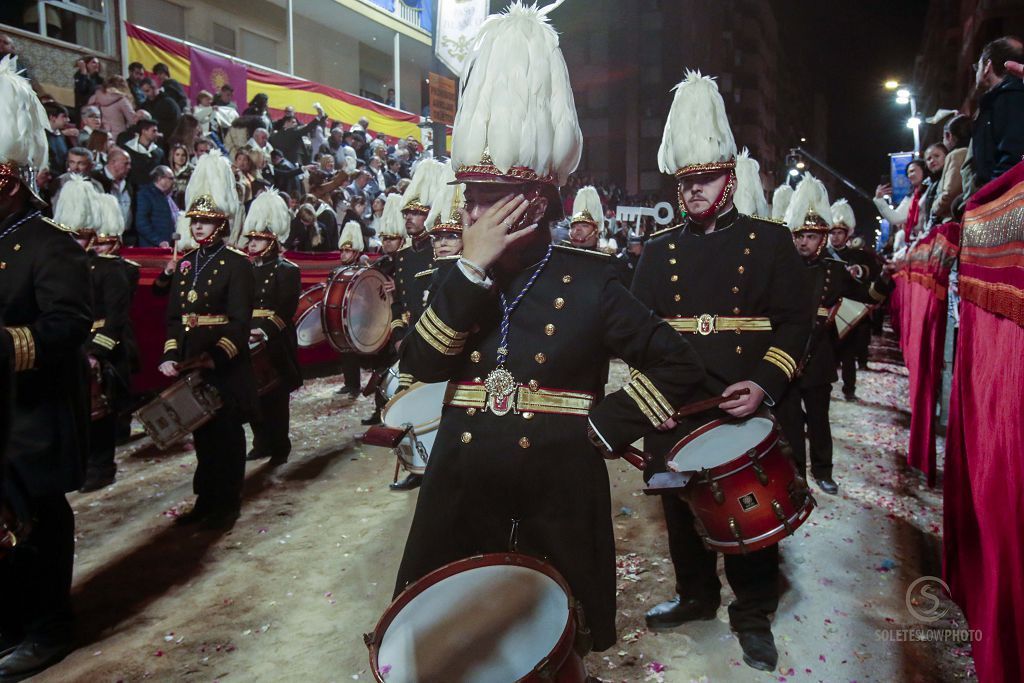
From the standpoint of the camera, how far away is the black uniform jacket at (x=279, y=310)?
6.84 m

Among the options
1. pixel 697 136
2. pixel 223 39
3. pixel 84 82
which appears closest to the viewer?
pixel 697 136

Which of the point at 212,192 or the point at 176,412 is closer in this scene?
the point at 176,412

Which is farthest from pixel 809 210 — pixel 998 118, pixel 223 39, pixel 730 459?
pixel 223 39

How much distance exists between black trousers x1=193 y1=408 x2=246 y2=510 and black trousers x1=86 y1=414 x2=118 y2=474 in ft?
5.15

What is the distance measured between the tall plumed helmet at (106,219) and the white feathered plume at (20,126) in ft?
11.4

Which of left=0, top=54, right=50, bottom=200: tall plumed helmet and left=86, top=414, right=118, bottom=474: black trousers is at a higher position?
left=0, top=54, right=50, bottom=200: tall plumed helmet

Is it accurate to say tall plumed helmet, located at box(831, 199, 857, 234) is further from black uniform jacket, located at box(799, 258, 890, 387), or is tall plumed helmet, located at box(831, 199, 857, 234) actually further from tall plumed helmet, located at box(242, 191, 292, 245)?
tall plumed helmet, located at box(242, 191, 292, 245)

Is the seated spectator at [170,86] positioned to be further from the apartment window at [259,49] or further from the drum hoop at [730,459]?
the drum hoop at [730,459]

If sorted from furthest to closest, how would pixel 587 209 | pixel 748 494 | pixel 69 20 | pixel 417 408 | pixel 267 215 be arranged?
pixel 69 20 < pixel 587 209 < pixel 267 215 < pixel 417 408 < pixel 748 494

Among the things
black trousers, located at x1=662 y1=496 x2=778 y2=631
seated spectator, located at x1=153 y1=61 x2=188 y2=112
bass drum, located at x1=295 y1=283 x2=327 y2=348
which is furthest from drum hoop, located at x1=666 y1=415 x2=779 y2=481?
seated spectator, located at x1=153 y1=61 x2=188 y2=112

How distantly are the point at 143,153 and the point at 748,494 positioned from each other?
34.3 ft

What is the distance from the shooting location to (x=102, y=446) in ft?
20.9

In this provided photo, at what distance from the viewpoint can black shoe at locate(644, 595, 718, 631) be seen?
3.75 metres

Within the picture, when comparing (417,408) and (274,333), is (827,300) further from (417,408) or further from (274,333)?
(274,333)
